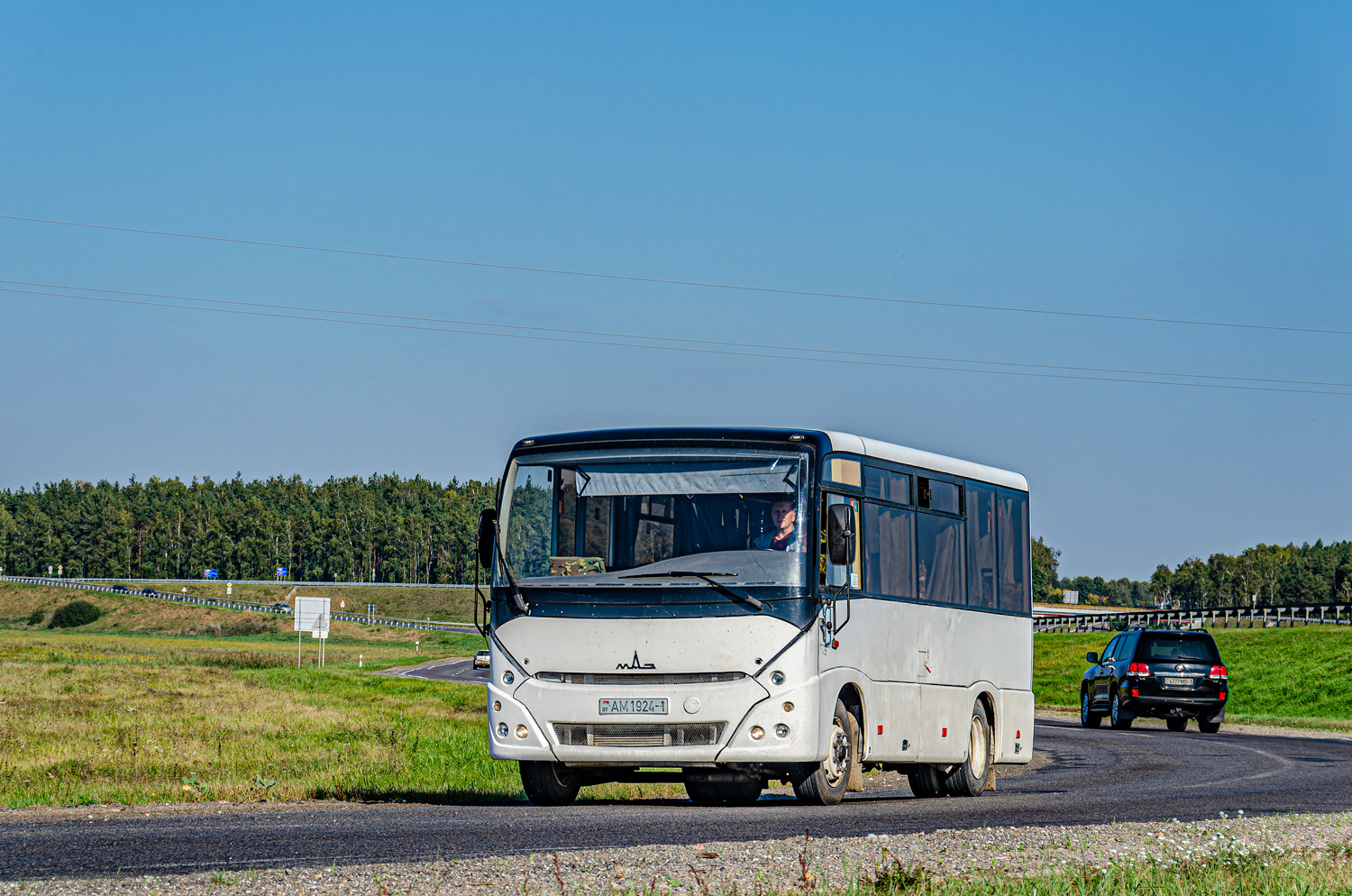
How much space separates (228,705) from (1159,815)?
27263 mm

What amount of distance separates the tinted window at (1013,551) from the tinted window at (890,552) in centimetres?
217

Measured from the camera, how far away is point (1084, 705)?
32.5 meters

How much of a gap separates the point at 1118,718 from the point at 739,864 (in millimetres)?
23621

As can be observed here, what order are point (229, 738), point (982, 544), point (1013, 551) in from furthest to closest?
point (229, 738), point (1013, 551), point (982, 544)

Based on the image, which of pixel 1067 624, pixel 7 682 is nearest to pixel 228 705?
pixel 7 682

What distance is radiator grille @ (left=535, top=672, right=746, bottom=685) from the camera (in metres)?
12.0

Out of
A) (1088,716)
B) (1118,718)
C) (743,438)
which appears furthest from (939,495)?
(1088,716)

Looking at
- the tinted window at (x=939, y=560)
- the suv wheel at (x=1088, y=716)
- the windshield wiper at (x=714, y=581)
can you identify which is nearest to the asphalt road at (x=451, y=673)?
the suv wheel at (x=1088, y=716)

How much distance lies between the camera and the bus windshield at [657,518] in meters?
12.2

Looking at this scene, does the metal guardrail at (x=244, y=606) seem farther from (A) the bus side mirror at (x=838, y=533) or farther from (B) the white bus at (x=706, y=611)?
(A) the bus side mirror at (x=838, y=533)

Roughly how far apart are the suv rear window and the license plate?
1936cm

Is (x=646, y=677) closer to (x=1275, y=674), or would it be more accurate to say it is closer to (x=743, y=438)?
(x=743, y=438)

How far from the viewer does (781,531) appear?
1224 centimetres

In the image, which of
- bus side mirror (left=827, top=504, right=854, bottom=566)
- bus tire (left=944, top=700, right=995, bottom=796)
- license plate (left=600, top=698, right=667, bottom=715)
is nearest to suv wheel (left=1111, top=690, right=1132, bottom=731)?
bus tire (left=944, top=700, right=995, bottom=796)
